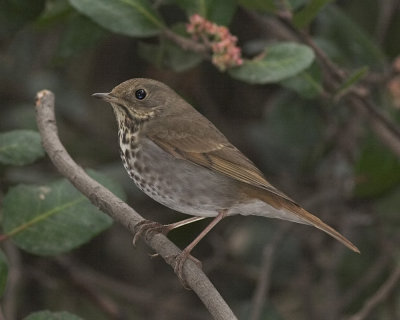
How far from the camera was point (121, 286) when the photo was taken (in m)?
5.60

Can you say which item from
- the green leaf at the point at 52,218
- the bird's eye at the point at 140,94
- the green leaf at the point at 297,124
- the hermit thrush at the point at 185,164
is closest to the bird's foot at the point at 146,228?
the hermit thrush at the point at 185,164

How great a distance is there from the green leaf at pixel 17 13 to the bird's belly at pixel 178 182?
3.13 feet

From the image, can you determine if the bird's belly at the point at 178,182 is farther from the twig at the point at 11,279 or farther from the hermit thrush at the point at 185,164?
the twig at the point at 11,279

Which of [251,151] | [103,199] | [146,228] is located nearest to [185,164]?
[146,228]

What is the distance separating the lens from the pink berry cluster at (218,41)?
3.95 metres

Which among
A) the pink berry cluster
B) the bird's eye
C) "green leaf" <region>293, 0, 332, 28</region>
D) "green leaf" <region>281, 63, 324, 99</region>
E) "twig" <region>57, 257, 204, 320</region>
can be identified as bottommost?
"twig" <region>57, 257, 204, 320</region>

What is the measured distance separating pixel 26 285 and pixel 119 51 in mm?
1795

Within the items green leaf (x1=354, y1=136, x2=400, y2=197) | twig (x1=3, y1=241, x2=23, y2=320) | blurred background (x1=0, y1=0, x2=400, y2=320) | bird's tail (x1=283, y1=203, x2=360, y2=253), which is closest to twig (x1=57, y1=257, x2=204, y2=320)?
blurred background (x1=0, y1=0, x2=400, y2=320)

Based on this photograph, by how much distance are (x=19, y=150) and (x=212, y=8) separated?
1.19m

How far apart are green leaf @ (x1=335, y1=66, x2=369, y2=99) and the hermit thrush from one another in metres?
0.59

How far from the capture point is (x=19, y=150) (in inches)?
148

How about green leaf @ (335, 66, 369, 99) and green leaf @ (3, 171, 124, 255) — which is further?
green leaf @ (335, 66, 369, 99)

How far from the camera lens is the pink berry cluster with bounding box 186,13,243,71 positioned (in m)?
3.95

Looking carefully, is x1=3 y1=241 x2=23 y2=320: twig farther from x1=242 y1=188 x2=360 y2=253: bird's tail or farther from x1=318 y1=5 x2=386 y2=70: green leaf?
x1=318 y1=5 x2=386 y2=70: green leaf
